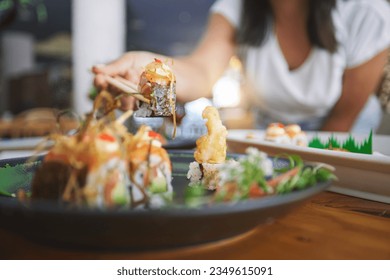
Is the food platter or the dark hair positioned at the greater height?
the dark hair

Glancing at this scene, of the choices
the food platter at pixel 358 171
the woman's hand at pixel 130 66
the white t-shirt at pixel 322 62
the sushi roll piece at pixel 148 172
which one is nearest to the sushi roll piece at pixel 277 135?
the food platter at pixel 358 171

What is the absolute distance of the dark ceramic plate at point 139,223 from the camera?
436 mm

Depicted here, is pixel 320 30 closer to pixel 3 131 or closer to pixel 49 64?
pixel 3 131

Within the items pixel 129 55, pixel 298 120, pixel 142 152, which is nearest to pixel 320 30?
pixel 298 120

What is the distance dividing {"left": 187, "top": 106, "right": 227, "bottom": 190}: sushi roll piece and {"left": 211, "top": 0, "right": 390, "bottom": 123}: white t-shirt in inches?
72.8

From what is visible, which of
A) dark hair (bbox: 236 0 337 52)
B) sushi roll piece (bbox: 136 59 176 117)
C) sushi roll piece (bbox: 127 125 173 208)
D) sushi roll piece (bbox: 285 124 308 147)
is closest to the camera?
sushi roll piece (bbox: 127 125 173 208)

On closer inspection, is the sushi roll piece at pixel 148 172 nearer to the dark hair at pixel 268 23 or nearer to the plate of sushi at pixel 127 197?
the plate of sushi at pixel 127 197

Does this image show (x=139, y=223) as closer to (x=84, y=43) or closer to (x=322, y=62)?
(x=322, y=62)

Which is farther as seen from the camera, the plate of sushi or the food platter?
the food platter

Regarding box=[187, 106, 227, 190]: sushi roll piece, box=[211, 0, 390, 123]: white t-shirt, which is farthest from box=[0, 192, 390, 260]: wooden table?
box=[211, 0, 390, 123]: white t-shirt

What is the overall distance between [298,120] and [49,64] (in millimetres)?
11740

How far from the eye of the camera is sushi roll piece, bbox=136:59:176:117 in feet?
2.39

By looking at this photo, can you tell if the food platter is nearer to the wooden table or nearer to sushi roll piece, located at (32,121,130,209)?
the wooden table

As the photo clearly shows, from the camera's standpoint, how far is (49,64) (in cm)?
1278
